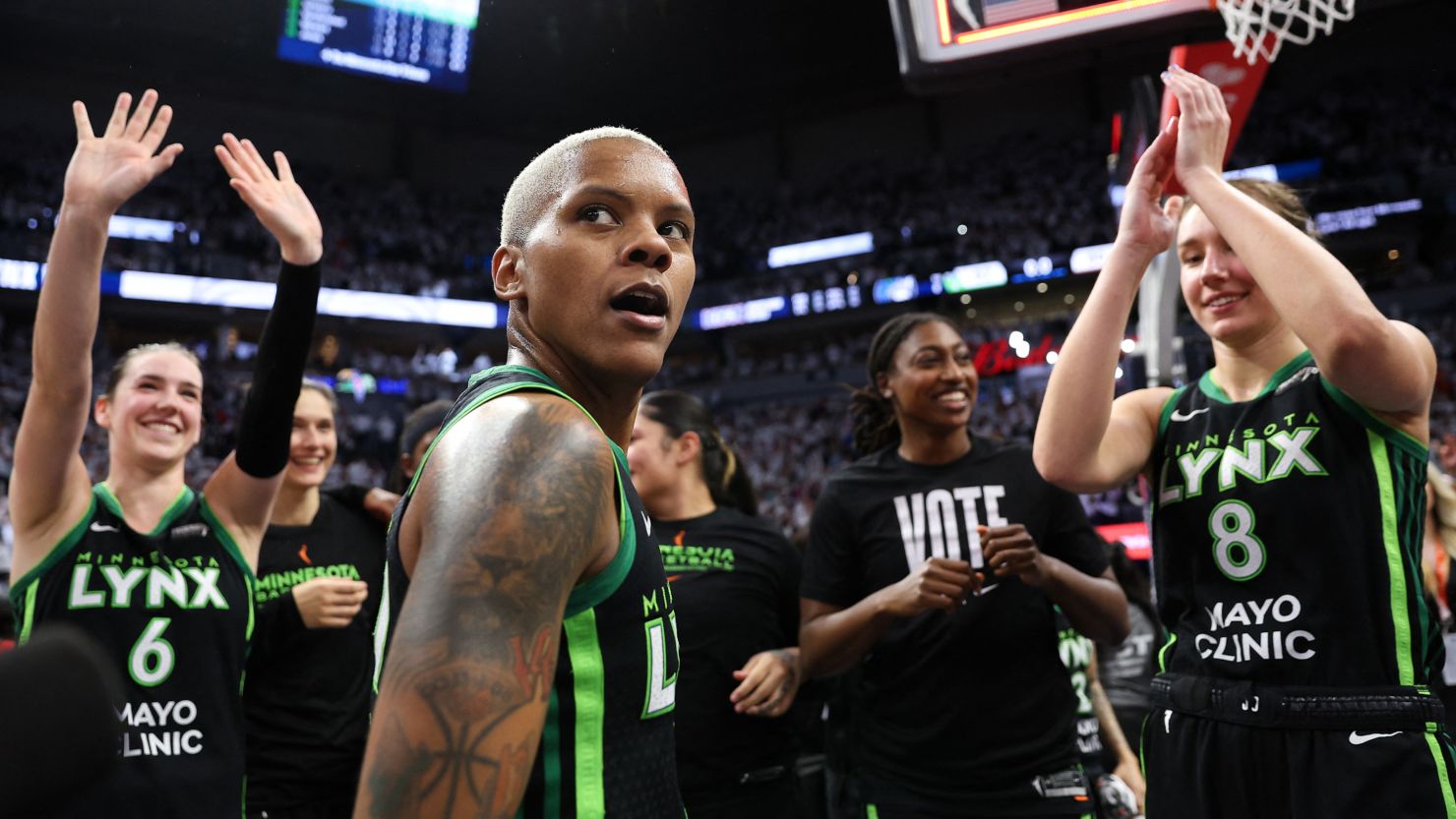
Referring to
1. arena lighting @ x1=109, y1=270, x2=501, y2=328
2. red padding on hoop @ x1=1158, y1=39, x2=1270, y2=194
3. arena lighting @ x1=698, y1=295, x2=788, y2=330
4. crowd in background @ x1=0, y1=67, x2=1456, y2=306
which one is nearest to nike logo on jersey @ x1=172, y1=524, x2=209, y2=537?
red padding on hoop @ x1=1158, y1=39, x2=1270, y2=194

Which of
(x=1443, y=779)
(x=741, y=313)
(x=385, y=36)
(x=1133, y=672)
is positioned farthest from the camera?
(x=741, y=313)

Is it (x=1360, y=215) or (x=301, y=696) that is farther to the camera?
(x=1360, y=215)

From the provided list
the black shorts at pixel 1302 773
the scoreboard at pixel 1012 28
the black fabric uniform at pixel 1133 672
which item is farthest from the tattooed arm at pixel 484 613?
the black fabric uniform at pixel 1133 672

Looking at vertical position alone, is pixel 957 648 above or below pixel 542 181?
below

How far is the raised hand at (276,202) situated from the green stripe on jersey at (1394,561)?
232 cm

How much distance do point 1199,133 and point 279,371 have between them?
220 cm

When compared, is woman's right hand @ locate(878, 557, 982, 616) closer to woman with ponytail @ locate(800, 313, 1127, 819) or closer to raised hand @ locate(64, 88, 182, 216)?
woman with ponytail @ locate(800, 313, 1127, 819)

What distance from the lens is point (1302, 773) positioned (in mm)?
1869

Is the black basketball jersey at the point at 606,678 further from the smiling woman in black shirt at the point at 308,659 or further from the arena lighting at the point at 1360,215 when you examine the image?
the arena lighting at the point at 1360,215

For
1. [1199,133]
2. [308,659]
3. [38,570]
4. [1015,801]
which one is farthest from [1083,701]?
[38,570]

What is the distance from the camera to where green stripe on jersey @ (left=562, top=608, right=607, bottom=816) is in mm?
1201

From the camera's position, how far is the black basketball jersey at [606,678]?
1.20 m

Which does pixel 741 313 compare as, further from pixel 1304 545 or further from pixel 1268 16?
pixel 1304 545

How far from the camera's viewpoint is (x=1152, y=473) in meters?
2.33
